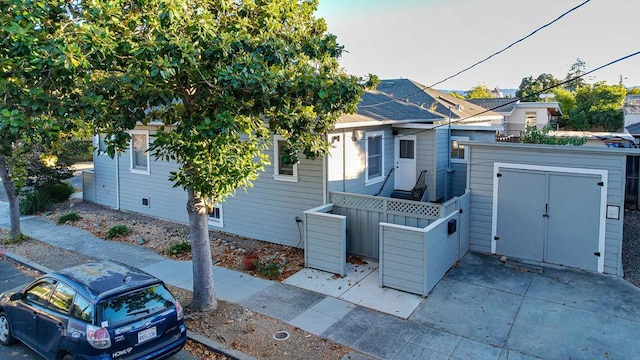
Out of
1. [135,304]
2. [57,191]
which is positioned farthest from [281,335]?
[57,191]

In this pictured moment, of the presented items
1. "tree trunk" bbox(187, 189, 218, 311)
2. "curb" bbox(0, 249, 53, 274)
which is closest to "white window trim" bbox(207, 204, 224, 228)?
"curb" bbox(0, 249, 53, 274)

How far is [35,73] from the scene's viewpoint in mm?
6164

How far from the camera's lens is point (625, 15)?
10.1 m

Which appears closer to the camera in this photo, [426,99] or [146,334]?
[146,334]

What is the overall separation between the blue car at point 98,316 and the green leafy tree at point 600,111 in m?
38.1

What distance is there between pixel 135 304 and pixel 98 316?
49 centimetres

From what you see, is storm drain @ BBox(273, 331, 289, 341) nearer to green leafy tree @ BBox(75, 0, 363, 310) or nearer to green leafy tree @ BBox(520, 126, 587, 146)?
green leafy tree @ BBox(75, 0, 363, 310)

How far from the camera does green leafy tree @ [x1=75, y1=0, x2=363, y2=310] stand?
21.1 feet

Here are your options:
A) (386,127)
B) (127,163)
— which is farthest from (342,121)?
(127,163)

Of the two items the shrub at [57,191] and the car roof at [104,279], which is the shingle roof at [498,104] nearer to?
the shrub at [57,191]

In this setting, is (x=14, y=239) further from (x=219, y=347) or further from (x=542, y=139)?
(x=542, y=139)

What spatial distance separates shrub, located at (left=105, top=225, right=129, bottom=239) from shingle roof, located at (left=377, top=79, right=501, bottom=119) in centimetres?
1149

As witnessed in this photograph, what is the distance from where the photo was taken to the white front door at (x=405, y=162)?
45.6 ft

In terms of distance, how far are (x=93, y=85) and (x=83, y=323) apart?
3.63 m
